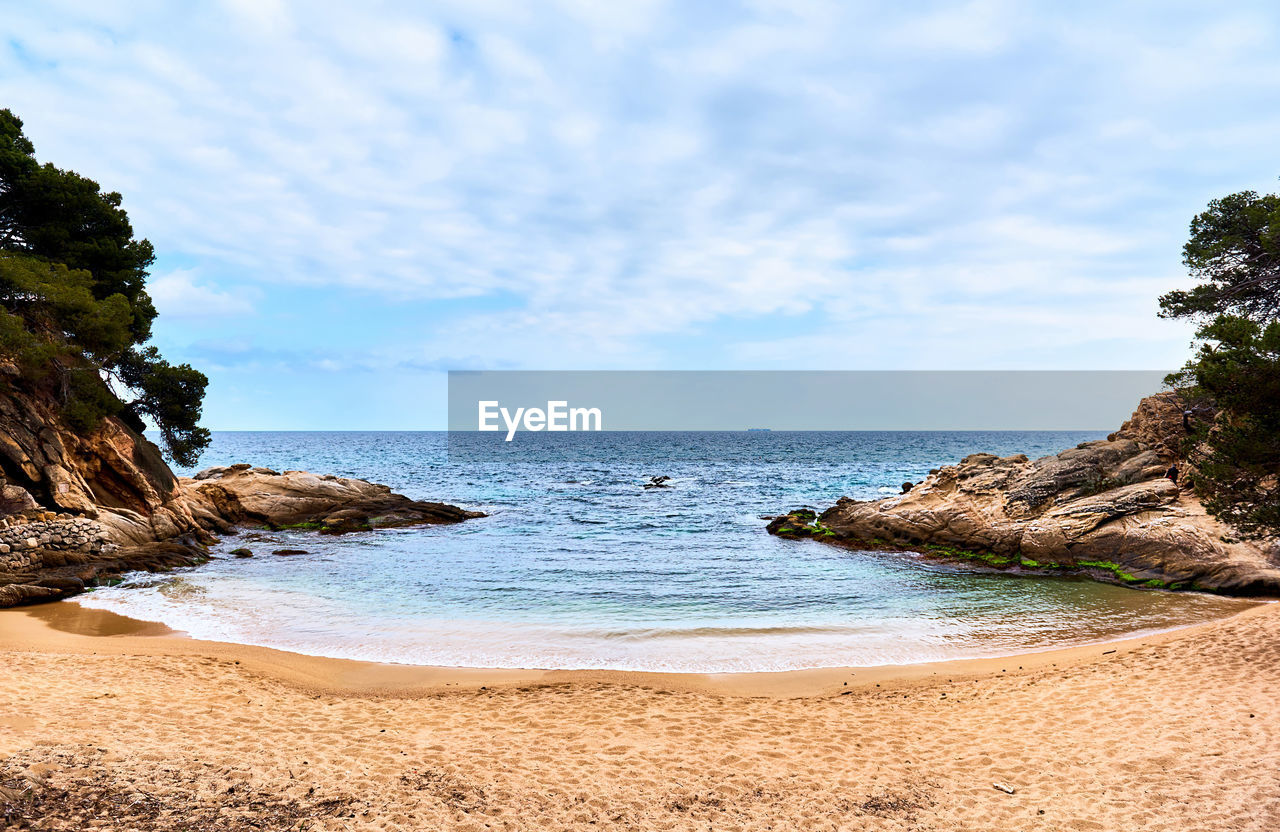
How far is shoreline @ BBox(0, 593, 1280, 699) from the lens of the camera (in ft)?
35.5

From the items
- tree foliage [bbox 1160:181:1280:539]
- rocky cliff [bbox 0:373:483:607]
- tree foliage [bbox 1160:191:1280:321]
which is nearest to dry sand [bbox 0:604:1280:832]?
tree foliage [bbox 1160:181:1280:539]

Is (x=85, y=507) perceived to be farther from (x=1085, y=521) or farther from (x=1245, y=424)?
(x=1085, y=521)

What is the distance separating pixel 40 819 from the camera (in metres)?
5.64

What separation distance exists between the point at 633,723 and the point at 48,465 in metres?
21.0

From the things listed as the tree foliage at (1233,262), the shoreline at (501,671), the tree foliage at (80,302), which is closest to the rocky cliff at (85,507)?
the tree foliage at (80,302)

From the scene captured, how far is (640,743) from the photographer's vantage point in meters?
8.44

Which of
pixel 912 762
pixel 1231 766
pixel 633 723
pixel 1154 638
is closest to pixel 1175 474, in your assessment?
pixel 1154 638

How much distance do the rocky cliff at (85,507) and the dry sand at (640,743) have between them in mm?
7050

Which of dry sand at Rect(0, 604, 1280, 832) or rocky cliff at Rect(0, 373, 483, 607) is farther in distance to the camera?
rocky cliff at Rect(0, 373, 483, 607)

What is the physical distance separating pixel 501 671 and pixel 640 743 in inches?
159

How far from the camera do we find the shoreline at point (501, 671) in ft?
35.5

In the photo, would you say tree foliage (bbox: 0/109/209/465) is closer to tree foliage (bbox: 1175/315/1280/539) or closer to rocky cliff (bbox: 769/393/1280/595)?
rocky cliff (bbox: 769/393/1280/595)

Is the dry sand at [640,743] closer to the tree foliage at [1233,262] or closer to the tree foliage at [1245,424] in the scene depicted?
the tree foliage at [1245,424]

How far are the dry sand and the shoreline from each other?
71 mm
